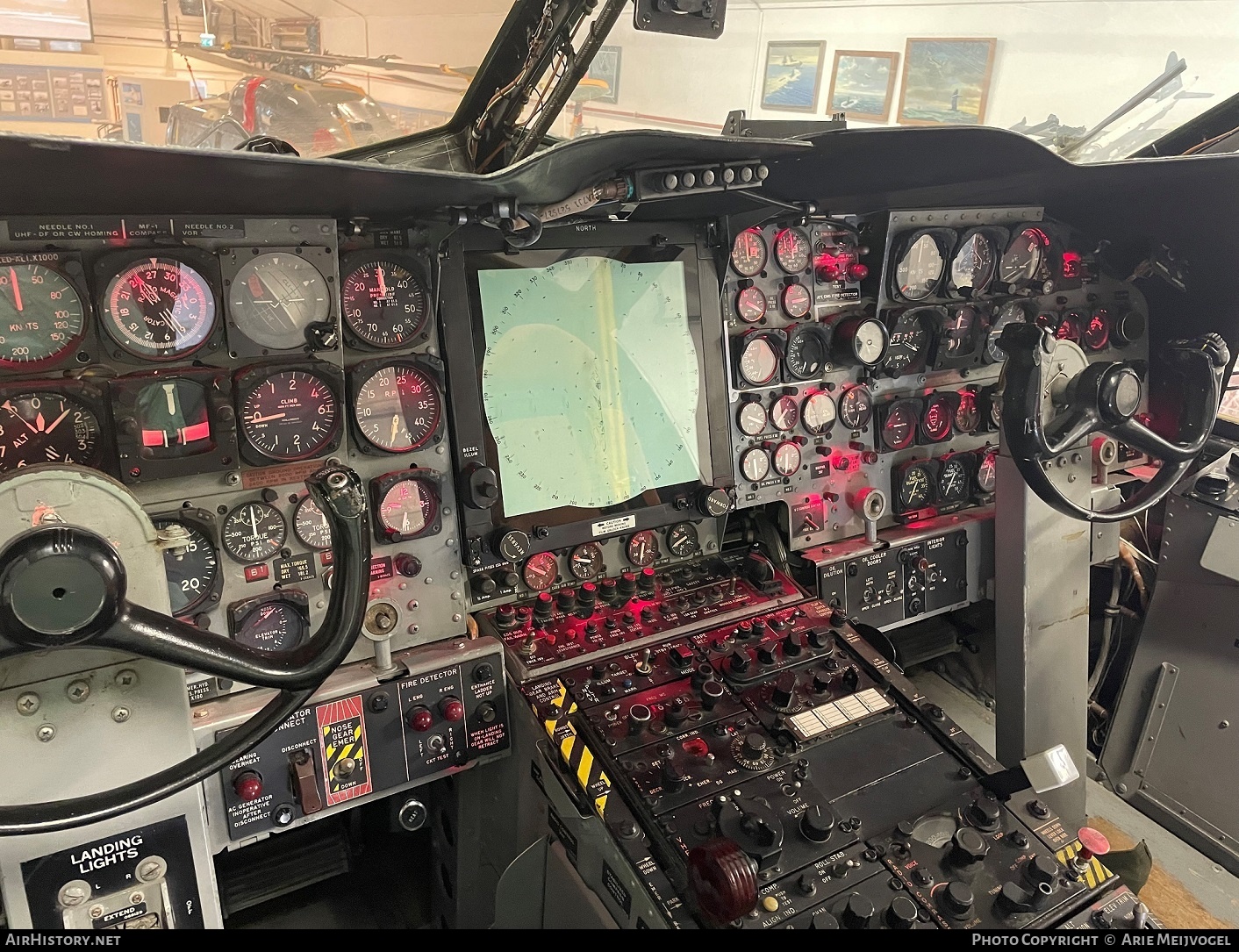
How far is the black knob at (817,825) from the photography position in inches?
69.4

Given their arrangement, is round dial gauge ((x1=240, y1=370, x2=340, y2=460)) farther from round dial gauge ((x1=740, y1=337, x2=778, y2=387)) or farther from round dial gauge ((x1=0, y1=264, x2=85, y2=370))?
round dial gauge ((x1=740, y1=337, x2=778, y2=387))

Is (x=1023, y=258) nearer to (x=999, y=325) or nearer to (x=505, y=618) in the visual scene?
(x=999, y=325)

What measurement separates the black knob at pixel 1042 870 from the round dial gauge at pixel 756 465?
1377 millimetres

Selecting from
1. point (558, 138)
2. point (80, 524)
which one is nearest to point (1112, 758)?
point (558, 138)

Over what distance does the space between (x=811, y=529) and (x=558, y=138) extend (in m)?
1.55

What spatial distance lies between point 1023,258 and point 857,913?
2.58 meters

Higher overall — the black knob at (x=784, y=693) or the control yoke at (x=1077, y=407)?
the control yoke at (x=1077, y=407)

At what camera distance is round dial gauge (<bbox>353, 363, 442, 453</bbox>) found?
7.00ft

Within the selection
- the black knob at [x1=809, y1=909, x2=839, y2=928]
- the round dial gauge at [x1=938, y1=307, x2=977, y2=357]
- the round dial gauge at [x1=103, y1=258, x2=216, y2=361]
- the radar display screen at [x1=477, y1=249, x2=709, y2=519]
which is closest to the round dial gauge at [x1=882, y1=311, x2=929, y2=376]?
the round dial gauge at [x1=938, y1=307, x2=977, y2=357]

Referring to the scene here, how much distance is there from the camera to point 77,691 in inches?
47.1

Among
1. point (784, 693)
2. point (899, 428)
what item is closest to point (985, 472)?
point (899, 428)

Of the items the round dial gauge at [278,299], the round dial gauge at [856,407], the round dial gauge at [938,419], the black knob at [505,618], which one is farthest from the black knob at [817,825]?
the round dial gauge at [938,419]

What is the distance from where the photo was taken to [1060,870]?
1724 millimetres

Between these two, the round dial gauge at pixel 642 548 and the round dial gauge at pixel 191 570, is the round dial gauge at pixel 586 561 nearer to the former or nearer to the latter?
the round dial gauge at pixel 642 548
